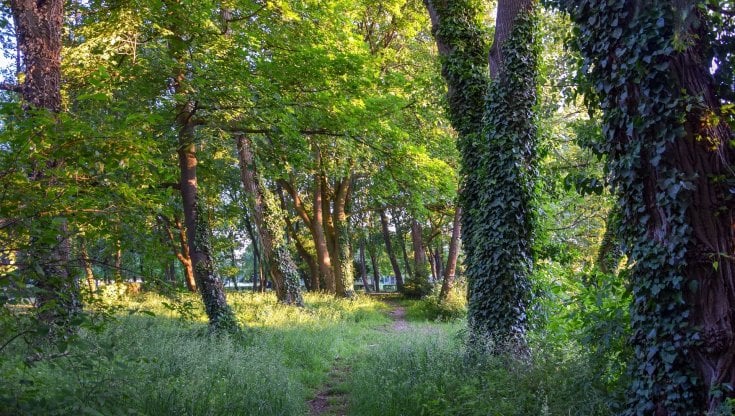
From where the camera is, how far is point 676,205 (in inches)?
146

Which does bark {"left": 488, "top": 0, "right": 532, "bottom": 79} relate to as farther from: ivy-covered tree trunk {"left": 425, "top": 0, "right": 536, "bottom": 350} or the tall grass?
the tall grass

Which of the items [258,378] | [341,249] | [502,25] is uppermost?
[502,25]

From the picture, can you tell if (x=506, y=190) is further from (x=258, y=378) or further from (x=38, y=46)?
(x=38, y=46)

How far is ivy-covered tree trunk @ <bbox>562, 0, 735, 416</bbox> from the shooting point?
3.60 meters

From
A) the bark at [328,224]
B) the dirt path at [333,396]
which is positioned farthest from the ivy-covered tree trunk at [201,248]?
the bark at [328,224]

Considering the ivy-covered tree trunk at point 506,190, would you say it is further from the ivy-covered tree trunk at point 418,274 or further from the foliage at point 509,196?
the ivy-covered tree trunk at point 418,274

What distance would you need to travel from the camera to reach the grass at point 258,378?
3.72 m

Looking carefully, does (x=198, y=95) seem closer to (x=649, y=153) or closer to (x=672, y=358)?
(x=649, y=153)

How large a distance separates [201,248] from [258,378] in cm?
489

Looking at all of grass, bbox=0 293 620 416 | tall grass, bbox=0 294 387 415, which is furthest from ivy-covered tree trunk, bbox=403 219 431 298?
grass, bbox=0 293 620 416

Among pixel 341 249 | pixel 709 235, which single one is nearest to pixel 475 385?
pixel 709 235

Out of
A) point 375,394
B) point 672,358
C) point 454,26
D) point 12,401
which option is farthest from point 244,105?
point 672,358

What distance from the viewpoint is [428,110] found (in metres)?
13.7

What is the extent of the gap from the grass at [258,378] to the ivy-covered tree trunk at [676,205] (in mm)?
885
